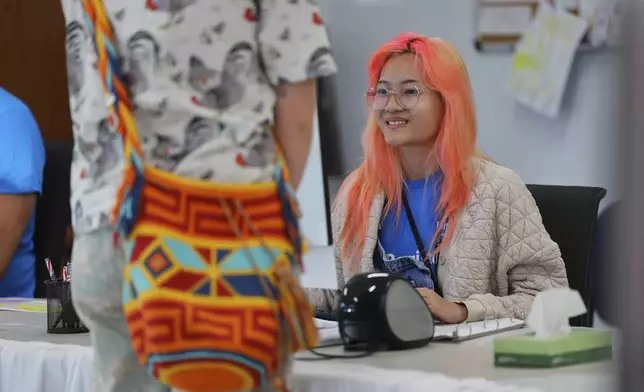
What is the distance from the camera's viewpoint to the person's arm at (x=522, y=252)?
6.66ft

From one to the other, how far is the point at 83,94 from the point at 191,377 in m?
0.32

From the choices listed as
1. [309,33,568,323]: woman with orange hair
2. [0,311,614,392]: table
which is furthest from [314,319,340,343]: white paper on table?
[309,33,568,323]: woman with orange hair

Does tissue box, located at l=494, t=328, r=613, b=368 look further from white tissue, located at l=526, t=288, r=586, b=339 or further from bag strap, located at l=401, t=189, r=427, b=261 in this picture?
bag strap, located at l=401, t=189, r=427, b=261

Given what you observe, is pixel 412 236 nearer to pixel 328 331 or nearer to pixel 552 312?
pixel 328 331

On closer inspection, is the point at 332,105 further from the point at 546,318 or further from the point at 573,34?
the point at 546,318

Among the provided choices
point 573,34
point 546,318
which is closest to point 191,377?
point 546,318

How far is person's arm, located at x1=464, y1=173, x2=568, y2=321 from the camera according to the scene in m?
2.03

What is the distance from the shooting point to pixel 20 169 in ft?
8.64

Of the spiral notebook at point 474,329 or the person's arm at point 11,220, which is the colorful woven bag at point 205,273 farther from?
the person's arm at point 11,220

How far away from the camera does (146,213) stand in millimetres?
972

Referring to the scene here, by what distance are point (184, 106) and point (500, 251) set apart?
4.09ft

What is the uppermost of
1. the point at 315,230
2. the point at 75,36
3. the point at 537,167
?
the point at 75,36

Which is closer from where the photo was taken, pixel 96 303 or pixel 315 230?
pixel 96 303

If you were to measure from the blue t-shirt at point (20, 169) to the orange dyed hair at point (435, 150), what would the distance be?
914 millimetres
